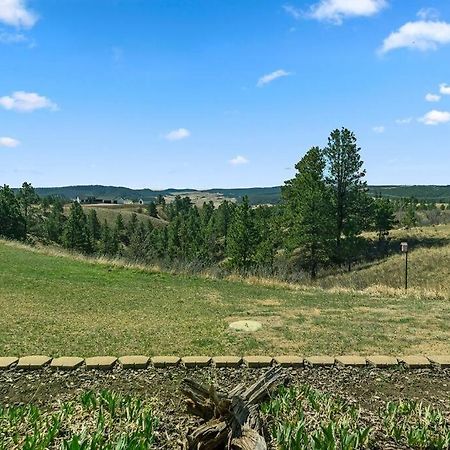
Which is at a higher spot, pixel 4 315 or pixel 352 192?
pixel 352 192

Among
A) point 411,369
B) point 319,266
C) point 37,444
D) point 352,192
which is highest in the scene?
point 352,192

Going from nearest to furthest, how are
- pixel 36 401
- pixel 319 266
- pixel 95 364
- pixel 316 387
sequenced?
pixel 36 401 < pixel 316 387 < pixel 95 364 < pixel 319 266

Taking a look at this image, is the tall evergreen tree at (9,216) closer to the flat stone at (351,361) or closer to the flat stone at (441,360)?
the flat stone at (351,361)

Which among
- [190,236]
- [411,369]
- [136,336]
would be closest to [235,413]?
[411,369]

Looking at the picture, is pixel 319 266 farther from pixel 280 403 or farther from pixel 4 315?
pixel 280 403

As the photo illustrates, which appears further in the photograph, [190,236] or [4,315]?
[190,236]

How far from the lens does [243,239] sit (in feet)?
99.8

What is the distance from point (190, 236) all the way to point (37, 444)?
48.8 m

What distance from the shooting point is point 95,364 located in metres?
3.73

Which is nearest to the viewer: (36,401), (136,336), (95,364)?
(36,401)

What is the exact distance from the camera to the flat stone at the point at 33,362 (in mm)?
3688

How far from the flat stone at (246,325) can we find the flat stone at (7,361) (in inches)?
102

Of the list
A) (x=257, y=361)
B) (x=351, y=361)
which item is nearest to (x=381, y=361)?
(x=351, y=361)

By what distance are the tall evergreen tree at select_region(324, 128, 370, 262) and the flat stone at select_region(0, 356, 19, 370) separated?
2483cm
